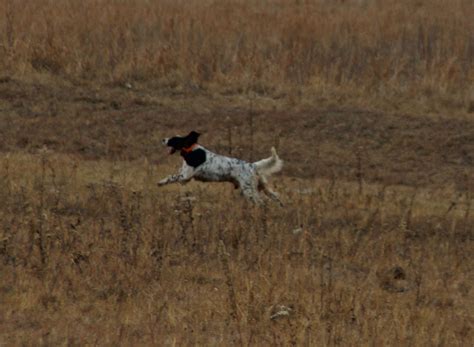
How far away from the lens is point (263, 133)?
45.9ft

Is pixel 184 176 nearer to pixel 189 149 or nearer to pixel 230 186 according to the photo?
pixel 189 149

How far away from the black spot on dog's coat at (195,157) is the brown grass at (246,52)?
5177 millimetres

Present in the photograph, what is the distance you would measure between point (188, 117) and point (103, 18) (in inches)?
125

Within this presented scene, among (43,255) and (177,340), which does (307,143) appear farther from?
(177,340)

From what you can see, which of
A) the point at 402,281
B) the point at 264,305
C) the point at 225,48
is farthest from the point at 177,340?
the point at 225,48

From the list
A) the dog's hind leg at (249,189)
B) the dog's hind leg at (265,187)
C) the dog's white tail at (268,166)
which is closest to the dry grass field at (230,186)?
the dog's hind leg at (249,189)

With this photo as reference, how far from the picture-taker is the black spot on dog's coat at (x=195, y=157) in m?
10.0

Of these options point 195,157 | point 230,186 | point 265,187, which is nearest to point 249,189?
point 265,187

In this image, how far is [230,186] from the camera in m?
11.1

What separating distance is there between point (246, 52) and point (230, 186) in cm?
532

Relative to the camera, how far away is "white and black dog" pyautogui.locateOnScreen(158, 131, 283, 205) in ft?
32.6

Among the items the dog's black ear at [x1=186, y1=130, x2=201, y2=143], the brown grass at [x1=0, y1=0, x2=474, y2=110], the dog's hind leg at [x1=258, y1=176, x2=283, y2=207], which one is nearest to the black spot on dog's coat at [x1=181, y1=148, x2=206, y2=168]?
the dog's black ear at [x1=186, y1=130, x2=201, y2=143]

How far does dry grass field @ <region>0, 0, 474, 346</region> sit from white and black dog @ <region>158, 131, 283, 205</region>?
211 millimetres

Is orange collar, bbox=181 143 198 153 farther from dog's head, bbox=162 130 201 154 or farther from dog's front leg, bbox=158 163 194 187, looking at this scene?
dog's front leg, bbox=158 163 194 187
